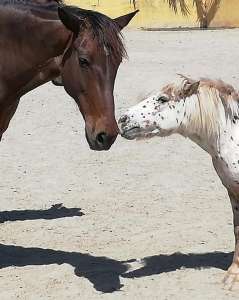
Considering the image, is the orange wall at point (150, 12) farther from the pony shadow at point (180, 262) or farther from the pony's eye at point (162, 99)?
the pony's eye at point (162, 99)

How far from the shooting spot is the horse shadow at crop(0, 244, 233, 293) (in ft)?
16.7

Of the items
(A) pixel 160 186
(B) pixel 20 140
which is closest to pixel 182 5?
(B) pixel 20 140

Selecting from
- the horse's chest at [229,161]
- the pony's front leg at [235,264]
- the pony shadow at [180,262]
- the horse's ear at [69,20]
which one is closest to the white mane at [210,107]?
the horse's chest at [229,161]

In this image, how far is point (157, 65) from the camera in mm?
14453

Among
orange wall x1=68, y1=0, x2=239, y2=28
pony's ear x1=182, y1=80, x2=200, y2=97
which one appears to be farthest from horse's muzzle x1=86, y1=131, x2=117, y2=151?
orange wall x1=68, y1=0, x2=239, y2=28

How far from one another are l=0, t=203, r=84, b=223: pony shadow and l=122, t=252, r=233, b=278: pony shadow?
1278mm

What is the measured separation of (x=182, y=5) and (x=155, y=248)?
1928 centimetres

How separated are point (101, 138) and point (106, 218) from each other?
208cm

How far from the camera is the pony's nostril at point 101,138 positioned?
14.2 feet

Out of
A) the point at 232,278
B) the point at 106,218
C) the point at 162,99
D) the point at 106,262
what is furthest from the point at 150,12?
the point at 232,278

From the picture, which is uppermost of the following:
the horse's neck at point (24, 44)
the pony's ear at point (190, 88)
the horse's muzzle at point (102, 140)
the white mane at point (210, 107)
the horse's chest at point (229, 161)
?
the horse's neck at point (24, 44)

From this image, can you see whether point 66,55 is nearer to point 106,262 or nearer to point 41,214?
point 106,262

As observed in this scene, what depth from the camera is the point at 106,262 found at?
17.7 feet

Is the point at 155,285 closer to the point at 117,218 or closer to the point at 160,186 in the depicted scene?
the point at 117,218
